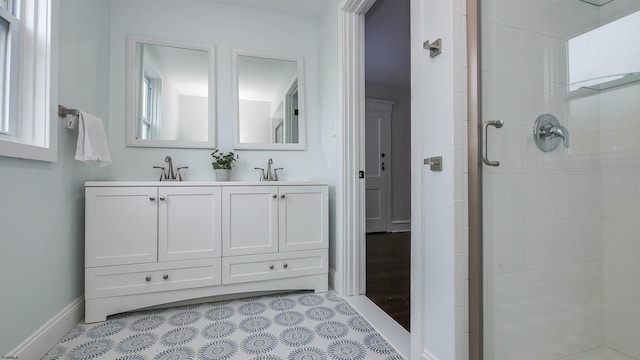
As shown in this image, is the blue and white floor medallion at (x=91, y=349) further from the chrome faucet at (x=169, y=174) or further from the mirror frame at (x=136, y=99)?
the mirror frame at (x=136, y=99)

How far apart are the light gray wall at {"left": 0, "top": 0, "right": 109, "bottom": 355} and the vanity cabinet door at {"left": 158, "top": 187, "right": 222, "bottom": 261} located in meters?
0.47

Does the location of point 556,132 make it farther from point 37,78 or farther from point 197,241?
point 37,78

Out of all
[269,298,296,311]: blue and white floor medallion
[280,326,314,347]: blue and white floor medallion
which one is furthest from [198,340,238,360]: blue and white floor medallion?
[269,298,296,311]: blue and white floor medallion

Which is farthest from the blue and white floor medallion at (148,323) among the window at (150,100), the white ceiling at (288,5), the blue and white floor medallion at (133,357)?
the white ceiling at (288,5)

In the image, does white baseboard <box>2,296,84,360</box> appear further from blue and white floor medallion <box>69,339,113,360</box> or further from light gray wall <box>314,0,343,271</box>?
light gray wall <box>314,0,343,271</box>

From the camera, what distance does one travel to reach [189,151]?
2246mm

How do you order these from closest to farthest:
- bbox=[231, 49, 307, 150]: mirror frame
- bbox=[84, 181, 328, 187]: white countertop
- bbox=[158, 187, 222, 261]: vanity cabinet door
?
bbox=[84, 181, 328, 187]: white countertop < bbox=[158, 187, 222, 261]: vanity cabinet door < bbox=[231, 49, 307, 150]: mirror frame

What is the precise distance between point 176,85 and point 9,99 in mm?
1055

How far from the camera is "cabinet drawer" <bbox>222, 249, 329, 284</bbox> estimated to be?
1908 mm

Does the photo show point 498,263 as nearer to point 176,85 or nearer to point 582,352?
point 582,352

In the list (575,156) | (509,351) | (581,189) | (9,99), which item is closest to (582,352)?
(509,351)

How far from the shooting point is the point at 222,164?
221 centimetres

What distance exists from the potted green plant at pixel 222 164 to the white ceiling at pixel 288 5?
4.20 feet

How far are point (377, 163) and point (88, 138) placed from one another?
3.58 m
